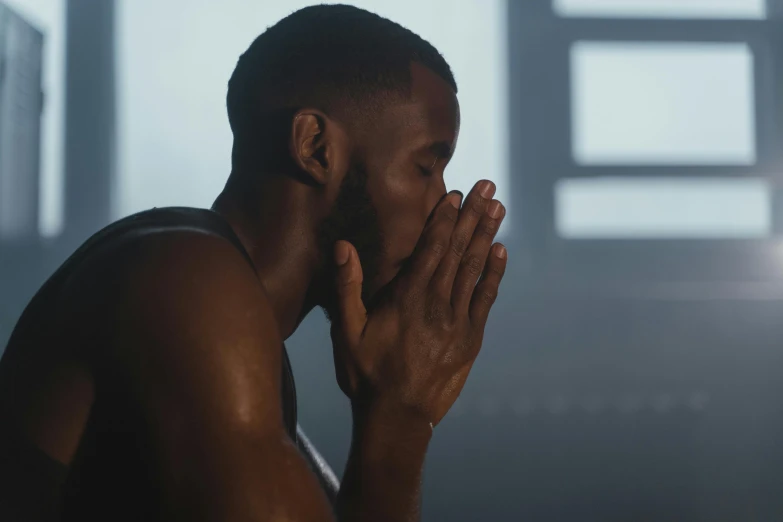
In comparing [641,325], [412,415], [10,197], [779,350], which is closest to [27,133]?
[10,197]

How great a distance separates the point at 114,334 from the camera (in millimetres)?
507

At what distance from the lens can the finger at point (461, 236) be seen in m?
0.78

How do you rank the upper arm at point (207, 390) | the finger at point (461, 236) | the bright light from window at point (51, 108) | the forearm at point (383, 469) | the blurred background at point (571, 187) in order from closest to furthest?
the upper arm at point (207, 390) → the forearm at point (383, 469) → the finger at point (461, 236) → the blurred background at point (571, 187) → the bright light from window at point (51, 108)

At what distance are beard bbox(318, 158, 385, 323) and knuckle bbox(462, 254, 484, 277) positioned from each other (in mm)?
87

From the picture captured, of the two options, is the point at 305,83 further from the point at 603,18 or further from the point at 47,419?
the point at 603,18

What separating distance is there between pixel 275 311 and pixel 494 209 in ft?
0.83

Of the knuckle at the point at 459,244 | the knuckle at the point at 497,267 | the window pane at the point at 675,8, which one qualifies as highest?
the window pane at the point at 675,8

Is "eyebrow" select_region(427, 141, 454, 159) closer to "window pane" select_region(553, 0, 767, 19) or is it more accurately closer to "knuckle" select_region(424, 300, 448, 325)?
"knuckle" select_region(424, 300, 448, 325)

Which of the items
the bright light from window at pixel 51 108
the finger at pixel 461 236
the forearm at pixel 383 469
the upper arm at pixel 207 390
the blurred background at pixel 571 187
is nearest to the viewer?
the upper arm at pixel 207 390

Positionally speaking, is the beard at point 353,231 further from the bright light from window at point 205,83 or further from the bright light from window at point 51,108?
the bright light from window at point 51,108

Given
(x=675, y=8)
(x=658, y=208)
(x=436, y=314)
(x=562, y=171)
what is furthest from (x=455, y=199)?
(x=675, y=8)

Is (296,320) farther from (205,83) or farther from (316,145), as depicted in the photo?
(205,83)

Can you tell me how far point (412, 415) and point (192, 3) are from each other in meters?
2.18

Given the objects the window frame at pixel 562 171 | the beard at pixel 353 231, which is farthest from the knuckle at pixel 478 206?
the window frame at pixel 562 171
